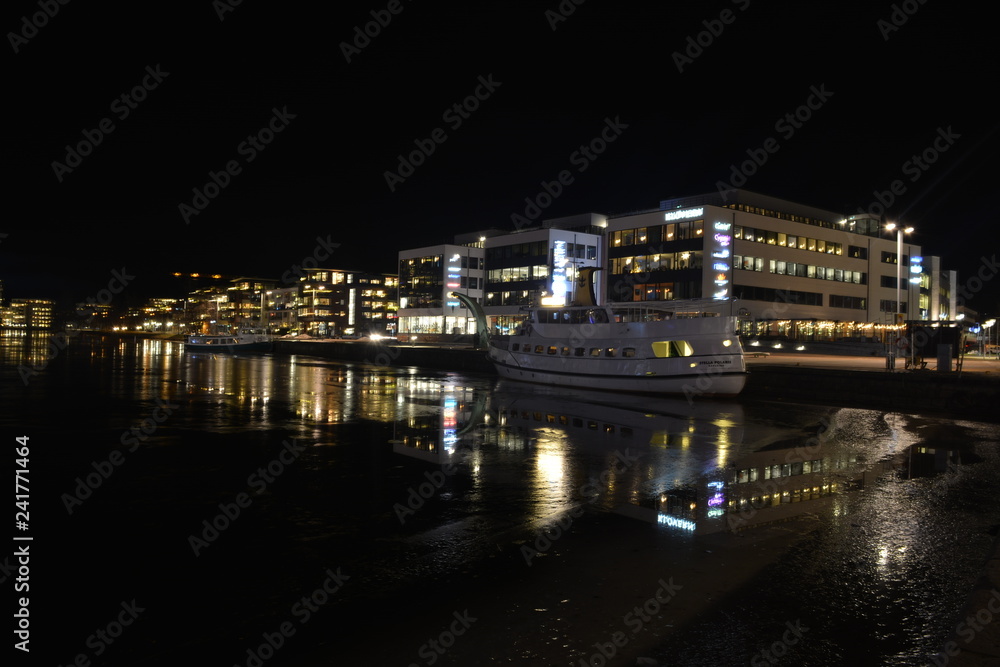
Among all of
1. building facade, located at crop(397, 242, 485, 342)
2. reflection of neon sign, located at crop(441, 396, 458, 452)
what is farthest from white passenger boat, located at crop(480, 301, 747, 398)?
building facade, located at crop(397, 242, 485, 342)

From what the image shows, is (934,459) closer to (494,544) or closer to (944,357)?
(494,544)

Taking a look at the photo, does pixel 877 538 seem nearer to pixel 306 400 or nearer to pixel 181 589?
pixel 181 589

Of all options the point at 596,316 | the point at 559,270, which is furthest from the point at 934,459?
the point at 559,270

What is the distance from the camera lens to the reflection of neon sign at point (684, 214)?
67956 mm

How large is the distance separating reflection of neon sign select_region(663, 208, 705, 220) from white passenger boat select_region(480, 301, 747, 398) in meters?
40.8

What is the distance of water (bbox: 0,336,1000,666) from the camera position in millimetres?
5020

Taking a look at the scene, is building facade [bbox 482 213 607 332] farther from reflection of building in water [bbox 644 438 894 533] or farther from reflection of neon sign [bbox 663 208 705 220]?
reflection of building in water [bbox 644 438 894 533]

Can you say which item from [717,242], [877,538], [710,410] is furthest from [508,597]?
[717,242]

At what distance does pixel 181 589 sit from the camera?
5902 millimetres

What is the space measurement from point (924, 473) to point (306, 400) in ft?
61.6

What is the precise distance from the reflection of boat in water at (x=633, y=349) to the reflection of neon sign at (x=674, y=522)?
1840 cm

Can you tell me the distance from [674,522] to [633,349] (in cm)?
2023

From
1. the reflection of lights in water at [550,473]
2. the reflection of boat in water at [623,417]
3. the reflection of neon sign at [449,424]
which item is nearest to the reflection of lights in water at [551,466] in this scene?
the reflection of lights in water at [550,473]

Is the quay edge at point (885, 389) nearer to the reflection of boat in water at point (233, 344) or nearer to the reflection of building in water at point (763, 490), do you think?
the reflection of building in water at point (763, 490)
